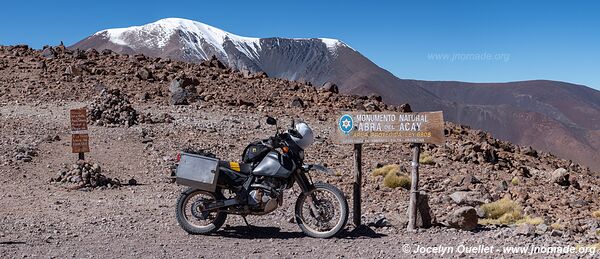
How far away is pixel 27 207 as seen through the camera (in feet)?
32.6

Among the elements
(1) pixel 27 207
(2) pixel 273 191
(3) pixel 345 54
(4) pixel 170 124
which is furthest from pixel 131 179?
(3) pixel 345 54

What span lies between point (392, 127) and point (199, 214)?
99.8 inches

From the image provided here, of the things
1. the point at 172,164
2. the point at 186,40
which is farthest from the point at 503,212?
the point at 186,40

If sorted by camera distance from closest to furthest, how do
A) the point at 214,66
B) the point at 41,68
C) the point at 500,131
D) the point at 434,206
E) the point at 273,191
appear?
the point at 273,191 → the point at 434,206 → the point at 41,68 → the point at 214,66 → the point at 500,131

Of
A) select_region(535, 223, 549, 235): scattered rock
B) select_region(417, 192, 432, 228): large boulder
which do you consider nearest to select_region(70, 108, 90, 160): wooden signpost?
select_region(417, 192, 432, 228): large boulder

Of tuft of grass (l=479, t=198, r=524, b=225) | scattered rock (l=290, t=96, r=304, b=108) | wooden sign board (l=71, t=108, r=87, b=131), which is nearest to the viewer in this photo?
tuft of grass (l=479, t=198, r=524, b=225)

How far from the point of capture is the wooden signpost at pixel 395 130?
8.35m

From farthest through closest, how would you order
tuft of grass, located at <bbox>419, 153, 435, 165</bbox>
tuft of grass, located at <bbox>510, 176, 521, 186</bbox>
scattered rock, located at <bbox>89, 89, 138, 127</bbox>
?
scattered rock, located at <bbox>89, 89, 138, 127</bbox> → tuft of grass, located at <bbox>419, 153, 435, 165</bbox> → tuft of grass, located at <bbox>510, 176, 521, 186</bbox>

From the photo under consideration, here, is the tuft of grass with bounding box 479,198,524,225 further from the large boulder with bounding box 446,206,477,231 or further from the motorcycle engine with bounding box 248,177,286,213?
the motorcycle engine with bounding box 248,177,286,213

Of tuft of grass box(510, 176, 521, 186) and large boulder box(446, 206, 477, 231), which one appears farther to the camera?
tuft of grass box(510, 176, 521, 186)

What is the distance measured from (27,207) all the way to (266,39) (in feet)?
602

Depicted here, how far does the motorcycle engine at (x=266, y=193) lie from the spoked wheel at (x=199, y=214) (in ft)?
1.35

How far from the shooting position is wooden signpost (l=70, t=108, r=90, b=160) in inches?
510

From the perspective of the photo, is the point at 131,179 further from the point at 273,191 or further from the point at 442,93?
the point at 442,93
